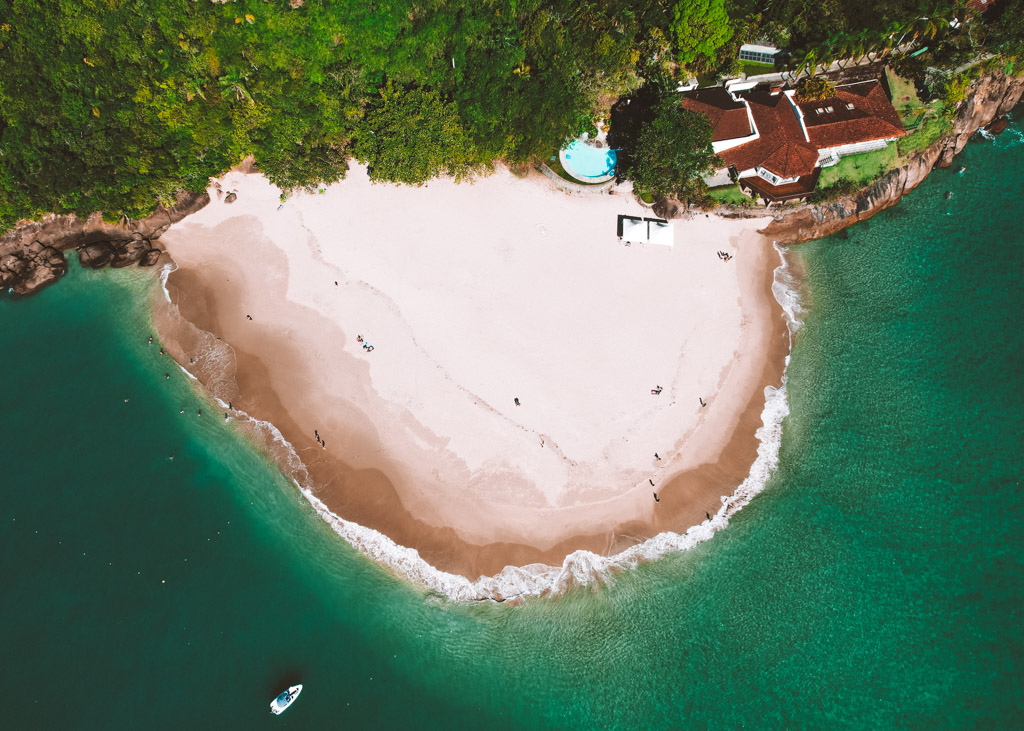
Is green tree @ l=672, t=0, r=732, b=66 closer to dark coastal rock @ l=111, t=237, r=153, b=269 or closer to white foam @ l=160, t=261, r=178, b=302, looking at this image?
white foam @ l=160, t=261, r=178, b=302

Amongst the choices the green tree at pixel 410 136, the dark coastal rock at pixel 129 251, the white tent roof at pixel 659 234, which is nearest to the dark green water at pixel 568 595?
the dark coastal rock at pixel 129 251

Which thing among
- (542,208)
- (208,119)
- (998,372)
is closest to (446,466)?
(542,208)

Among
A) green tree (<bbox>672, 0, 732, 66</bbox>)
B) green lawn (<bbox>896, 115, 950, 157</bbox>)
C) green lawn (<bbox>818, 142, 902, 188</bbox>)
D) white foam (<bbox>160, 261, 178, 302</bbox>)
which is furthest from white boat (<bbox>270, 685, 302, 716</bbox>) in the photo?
green lawn (<bbox>896, 115, 950, 157</bbox>)

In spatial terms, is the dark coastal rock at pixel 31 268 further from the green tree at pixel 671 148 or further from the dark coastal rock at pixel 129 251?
the green tree at pixel 671 148

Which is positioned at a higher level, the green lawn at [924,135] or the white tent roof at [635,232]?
the green lawn at [924,135]

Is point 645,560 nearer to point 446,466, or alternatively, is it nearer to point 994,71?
point 446,466
